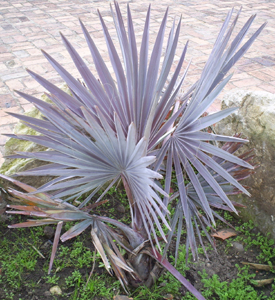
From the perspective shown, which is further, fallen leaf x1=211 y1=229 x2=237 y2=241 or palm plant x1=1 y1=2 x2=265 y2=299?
fallen leaf x1=211 y1=229 x2=237 y2=241

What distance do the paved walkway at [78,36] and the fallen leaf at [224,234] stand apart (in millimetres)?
1210

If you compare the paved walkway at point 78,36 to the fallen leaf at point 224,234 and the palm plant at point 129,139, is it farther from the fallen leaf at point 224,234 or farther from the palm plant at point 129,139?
the palm plant at point 129,139

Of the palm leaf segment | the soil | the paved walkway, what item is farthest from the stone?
the palm leaf segment

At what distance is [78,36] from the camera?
577cm

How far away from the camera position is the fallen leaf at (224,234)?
260 cm

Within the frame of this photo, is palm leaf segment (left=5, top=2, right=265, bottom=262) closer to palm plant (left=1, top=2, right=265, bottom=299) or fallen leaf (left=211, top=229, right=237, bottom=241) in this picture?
palm plant (left=1, top=2, right=265, bottom=299)

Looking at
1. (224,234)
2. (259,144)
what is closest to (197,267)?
(224,234)

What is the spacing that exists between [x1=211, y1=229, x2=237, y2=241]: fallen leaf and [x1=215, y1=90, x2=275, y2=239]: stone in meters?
0.17

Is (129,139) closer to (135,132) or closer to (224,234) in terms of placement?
(135,132)

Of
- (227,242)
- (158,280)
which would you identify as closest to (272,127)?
(227,242)

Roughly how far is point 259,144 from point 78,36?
4.25 metres

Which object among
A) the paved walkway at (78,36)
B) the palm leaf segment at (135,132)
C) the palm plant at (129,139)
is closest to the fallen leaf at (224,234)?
the palm plant at (129,139)

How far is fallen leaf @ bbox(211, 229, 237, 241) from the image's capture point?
2598 mm

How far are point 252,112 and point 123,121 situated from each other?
1210 millimetres
